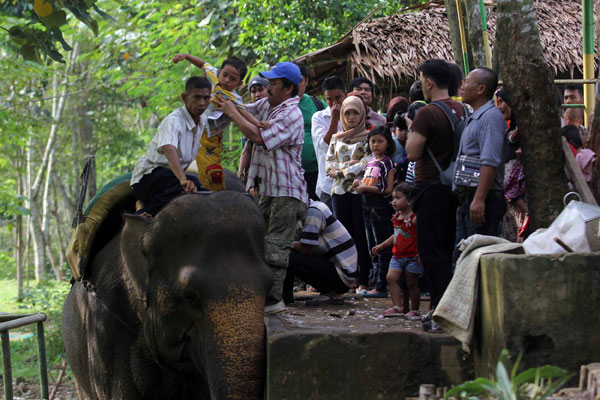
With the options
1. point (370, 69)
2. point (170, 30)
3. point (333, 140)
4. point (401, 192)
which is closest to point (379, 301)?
point (401, 192)

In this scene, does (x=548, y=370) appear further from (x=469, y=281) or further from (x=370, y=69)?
(x=370, y=69)

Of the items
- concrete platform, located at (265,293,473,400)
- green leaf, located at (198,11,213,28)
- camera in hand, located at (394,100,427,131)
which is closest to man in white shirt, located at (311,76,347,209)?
camera in hand, located at (394,100,427,131)

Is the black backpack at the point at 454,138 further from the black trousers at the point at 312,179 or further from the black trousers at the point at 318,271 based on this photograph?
the black trousers at the point at 312,179

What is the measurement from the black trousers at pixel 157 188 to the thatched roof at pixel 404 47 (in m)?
4.61

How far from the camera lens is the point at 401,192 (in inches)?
237

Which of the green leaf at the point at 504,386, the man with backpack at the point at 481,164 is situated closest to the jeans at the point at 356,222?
the man with backpack at the point at 481,164

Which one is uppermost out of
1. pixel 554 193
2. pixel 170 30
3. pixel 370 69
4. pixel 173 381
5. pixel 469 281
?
pixel 170 30

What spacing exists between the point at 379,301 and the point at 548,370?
3.41 meters

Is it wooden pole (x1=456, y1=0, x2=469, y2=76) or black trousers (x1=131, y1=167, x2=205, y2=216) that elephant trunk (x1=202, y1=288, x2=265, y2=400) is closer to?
black trousers (x1=131, y1=167, x2=205, y2=216)

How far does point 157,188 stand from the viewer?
5.62m

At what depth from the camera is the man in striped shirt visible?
636 centimetres

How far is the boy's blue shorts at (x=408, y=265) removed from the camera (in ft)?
19.1

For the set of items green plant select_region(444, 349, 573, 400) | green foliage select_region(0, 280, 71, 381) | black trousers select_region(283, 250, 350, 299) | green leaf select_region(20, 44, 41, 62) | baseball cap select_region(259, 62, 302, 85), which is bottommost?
green foliage select_region(0, 280, 71, 381)

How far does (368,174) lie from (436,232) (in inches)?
69.5
